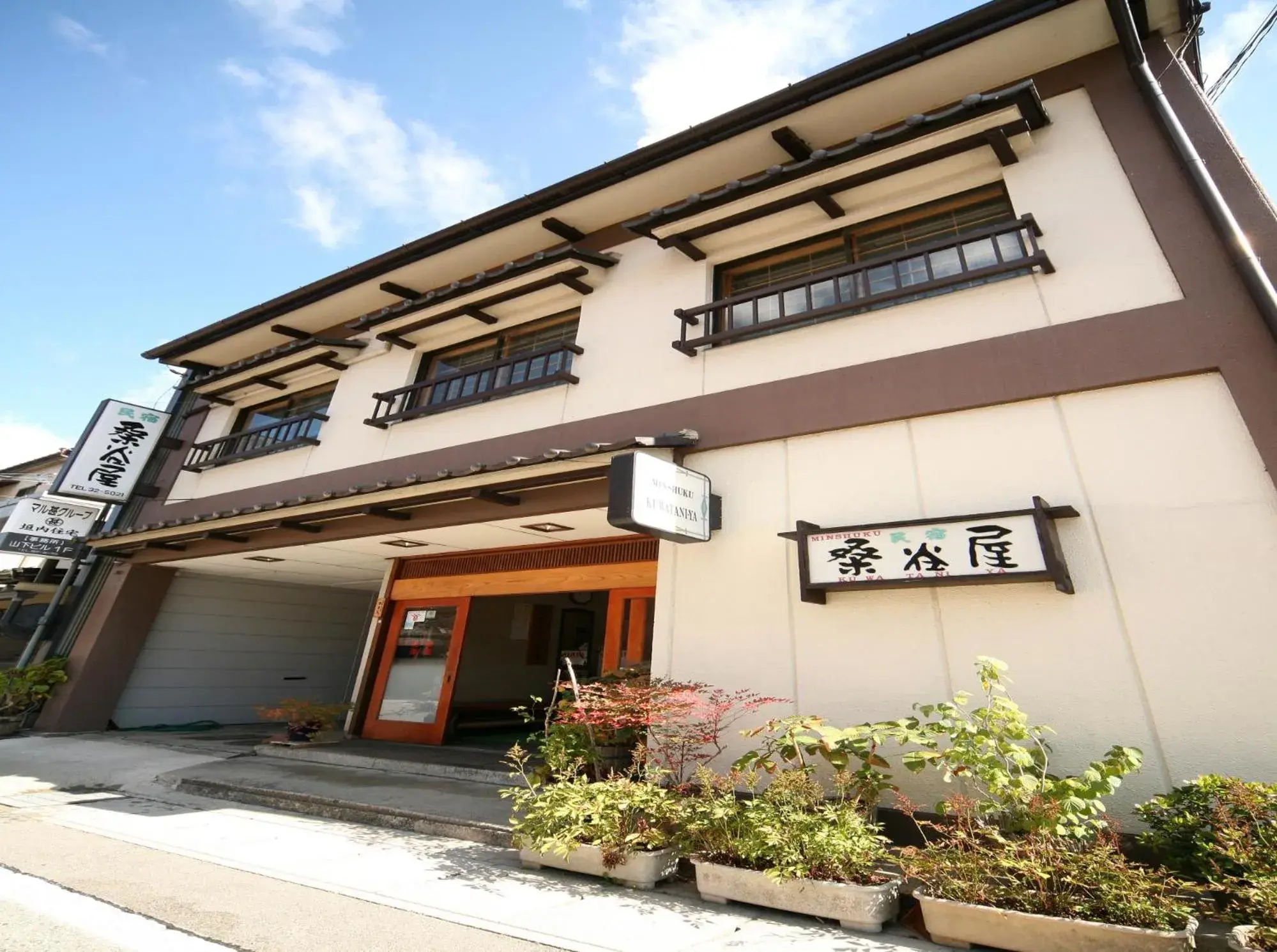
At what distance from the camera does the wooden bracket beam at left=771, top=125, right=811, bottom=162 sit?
6.79 meters

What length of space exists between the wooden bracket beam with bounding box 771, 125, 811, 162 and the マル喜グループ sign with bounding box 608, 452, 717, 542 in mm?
4203

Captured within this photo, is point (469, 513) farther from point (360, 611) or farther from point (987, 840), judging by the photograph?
point (360, 611)

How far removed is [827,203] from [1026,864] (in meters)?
5.87

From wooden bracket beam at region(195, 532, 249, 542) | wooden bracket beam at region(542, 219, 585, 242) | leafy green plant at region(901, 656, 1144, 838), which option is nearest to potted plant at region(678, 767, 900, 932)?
leafy green plant at region(901, 656, 1144, 838)

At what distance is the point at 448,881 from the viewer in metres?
3.73

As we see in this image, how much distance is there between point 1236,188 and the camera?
4.68 metres

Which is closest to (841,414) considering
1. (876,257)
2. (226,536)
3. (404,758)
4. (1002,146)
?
(876,257)

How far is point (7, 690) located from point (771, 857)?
39.8ft

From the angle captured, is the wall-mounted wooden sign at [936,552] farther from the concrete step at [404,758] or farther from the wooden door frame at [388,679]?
the wooden door frame at [388,679]

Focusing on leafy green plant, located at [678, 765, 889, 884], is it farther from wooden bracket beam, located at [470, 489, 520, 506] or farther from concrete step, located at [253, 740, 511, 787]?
wooden bracket beam, located at [470, 489, 520, 506]

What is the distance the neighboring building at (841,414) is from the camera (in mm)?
3949

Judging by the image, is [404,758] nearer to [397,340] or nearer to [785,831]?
[785,831]

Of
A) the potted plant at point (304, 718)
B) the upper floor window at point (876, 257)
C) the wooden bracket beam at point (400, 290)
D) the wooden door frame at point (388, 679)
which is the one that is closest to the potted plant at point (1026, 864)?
the upper floor window at point (876, 257)

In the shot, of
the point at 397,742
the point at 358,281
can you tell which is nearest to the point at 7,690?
the point at 397,742
